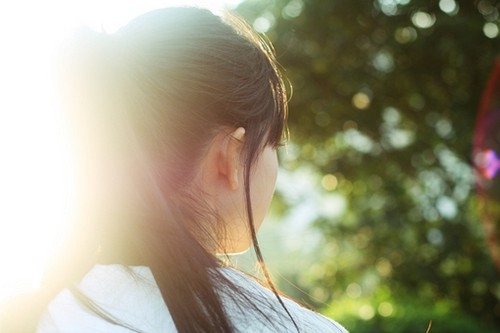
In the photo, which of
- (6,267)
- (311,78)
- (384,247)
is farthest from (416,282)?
(6,267)

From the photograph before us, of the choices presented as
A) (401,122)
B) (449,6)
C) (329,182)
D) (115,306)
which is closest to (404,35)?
(449,6)

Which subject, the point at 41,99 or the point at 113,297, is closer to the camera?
the point at 113,297

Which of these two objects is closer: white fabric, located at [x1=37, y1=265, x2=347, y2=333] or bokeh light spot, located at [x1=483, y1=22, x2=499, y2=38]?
white fabric, located at [x1=37, y1=265, x2=347, y2=333]

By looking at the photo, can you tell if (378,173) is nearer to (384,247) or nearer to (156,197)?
(384,247)

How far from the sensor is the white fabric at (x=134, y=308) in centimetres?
122

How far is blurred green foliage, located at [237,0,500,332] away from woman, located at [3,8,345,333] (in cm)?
458

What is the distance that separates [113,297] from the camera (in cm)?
125

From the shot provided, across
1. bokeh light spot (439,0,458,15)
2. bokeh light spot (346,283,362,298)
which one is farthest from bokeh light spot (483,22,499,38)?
bokeh light spot (346,283,362,298)

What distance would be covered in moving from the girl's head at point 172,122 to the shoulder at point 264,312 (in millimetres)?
108

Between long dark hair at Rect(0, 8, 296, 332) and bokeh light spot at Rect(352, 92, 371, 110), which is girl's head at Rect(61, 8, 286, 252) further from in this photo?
bokeh light spot at Rect(352, 92, 371, 110)

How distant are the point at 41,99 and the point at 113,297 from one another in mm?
349

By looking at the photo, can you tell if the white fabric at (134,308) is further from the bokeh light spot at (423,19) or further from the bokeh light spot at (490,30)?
the bokeh light spot at (423,19)

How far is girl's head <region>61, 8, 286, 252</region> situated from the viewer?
4.19 feet

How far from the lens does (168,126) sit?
130cm
